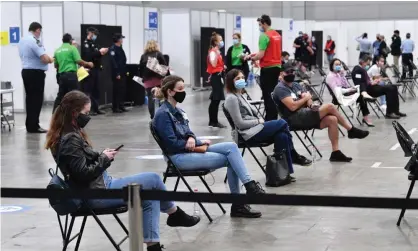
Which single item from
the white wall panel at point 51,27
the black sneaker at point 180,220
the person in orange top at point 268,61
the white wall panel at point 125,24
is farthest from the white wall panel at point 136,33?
the black sneaker at point 180,220

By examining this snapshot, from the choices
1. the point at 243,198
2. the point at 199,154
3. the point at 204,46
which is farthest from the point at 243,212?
the point at 204,46

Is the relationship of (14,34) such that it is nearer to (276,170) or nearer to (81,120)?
(276,170)

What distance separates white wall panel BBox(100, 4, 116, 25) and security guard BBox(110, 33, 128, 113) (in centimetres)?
196

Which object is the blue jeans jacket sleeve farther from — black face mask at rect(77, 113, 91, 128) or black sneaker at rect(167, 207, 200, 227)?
black face mask at rect(77, 113, 91, 128)

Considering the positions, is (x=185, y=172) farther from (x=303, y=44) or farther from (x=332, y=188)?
(x=303, y=44)

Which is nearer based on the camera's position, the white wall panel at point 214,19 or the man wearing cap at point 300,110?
the man wearing cap at point 300,110

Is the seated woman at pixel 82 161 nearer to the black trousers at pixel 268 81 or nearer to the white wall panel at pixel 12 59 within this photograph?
the black trousers at pixel 268 81

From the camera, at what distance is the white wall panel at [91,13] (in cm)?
1728

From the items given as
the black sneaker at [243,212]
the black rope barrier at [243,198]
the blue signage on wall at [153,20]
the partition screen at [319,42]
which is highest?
the blue signage on wall at [153,20]

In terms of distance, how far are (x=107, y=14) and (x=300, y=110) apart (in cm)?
1008

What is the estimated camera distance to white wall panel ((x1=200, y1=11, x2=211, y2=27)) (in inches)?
916

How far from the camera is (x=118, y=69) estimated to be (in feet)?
52.7

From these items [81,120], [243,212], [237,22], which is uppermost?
[237,22]

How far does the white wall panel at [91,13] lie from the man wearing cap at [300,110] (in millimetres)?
9212
